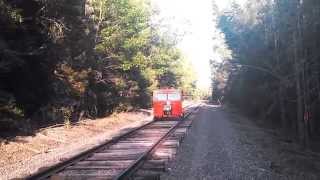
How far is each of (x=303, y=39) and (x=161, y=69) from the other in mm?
34101

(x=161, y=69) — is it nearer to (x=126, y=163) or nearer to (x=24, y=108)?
(x=24, y=108)

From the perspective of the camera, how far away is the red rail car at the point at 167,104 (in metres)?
37.4

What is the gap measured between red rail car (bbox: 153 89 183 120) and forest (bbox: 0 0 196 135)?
2990 mm

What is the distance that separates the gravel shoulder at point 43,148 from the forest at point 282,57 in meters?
9.68

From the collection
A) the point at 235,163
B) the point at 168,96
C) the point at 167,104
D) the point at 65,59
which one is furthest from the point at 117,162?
the point at 168,96

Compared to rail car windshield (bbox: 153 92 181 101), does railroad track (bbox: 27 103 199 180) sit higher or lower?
lower

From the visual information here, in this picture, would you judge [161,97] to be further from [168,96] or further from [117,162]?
[117,162]

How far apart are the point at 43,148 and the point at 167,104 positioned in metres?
19.0

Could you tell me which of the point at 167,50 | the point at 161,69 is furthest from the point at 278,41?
the point at 167,50

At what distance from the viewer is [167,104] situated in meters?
37.6

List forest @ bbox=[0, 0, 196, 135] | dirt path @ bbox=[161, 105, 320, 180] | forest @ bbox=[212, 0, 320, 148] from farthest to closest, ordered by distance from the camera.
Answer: forest @ bbox=[212, 0, 320, 148], forest @ bbox=[0, 0, 196, 135], dirt path @ bbox=[161, 105, 320, 180]

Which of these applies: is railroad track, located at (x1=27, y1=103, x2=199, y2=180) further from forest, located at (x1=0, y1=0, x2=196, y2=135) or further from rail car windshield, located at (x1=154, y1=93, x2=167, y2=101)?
rail car windshield, located at (x1=154, y1=93, x2=167, y2=101)

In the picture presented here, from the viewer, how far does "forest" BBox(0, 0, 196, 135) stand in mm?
19984

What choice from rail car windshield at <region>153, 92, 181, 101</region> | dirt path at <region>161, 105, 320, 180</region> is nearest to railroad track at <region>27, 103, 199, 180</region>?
dirt path at <region>161, 105, 320, 180</region>
